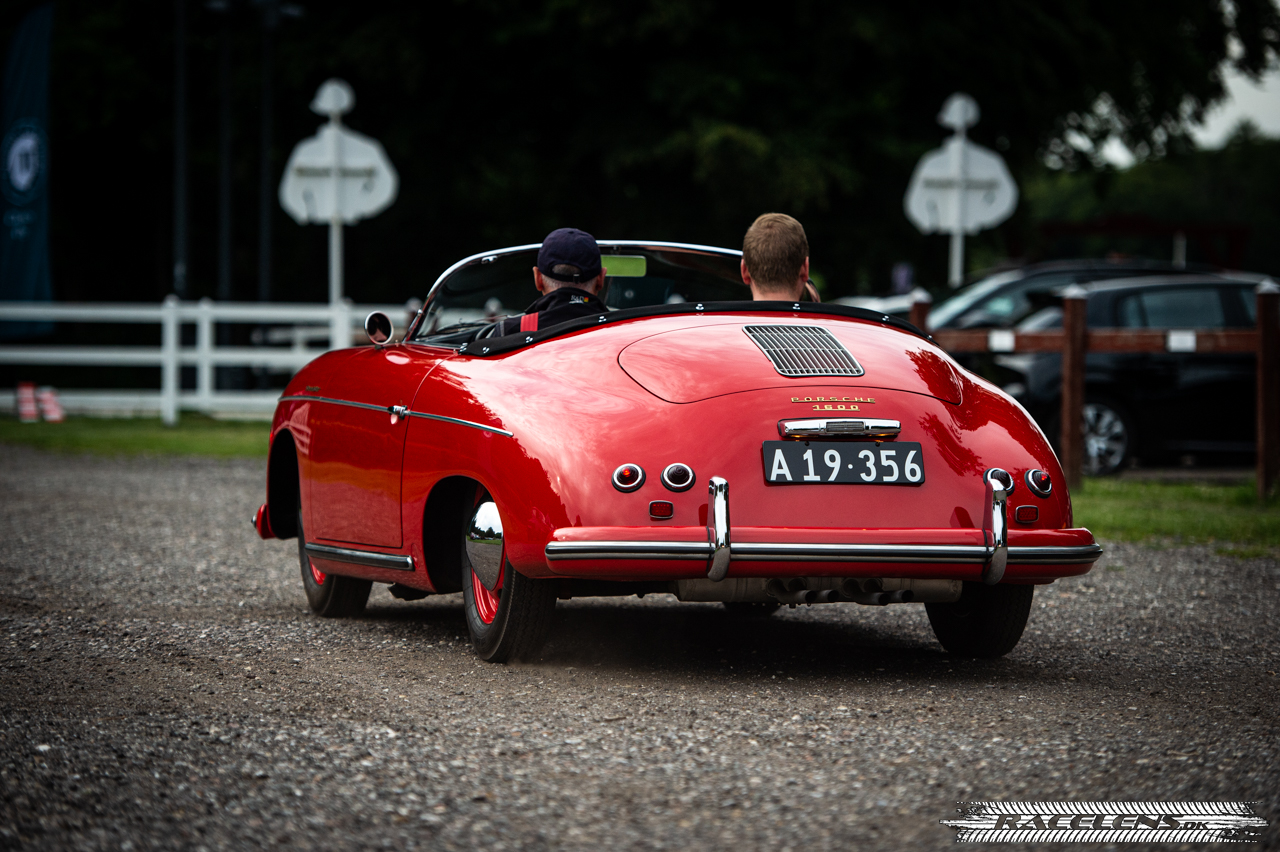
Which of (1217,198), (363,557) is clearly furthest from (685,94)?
(1217,198)

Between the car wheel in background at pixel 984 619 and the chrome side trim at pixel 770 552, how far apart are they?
586mm

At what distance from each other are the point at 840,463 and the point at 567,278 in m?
1.37

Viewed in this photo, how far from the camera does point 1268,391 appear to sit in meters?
10.2

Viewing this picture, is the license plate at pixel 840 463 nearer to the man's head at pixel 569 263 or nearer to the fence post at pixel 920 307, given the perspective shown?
the man's head at pixel 569 263

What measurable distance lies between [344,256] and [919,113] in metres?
10.1

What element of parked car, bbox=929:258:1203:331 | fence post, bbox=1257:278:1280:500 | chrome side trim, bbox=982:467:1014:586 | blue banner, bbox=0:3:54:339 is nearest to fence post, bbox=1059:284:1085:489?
fence post, bbox=1257:278:1280:500

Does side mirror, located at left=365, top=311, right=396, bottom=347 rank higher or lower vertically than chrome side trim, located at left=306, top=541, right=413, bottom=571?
higher

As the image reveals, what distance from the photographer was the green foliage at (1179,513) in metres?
8.84

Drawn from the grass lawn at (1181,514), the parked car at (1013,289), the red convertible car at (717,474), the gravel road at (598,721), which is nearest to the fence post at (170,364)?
the parked car at (1013,289)

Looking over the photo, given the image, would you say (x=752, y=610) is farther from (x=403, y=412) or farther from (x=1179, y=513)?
(x=1179, y=513)

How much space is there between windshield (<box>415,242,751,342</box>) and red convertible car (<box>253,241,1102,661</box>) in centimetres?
61

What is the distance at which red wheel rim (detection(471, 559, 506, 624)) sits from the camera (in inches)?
193

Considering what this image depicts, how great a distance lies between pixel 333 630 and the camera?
5676mm

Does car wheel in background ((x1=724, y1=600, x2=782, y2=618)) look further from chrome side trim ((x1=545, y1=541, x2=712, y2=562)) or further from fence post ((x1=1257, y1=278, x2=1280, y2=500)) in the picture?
fence post ((x1=1257, y1=278, x2=1280, y2=500))
